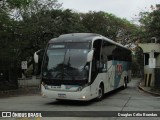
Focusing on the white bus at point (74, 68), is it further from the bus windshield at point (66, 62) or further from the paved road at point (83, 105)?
the paved road at point (83, 105)

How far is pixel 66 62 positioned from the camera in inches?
706

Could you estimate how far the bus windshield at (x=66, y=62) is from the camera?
1769 centimetres

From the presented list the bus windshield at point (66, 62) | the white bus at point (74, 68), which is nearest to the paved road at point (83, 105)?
the white bus at point (74, 68)

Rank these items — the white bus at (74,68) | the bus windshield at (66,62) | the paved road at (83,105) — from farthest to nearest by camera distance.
Result: 1. the bus windshield at (66,62)
2. the white bus at (74,68)
3. the paved road at (83,105)

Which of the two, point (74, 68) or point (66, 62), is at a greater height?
point (66, 62)

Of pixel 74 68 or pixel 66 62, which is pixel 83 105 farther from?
pixel 66 62

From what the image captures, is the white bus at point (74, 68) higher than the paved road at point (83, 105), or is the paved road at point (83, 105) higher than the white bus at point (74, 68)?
the white bus at point (74, 68)

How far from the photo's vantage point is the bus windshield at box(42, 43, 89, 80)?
17.7 m

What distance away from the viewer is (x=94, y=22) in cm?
6038

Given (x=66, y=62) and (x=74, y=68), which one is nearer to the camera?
(x=74, y=68)

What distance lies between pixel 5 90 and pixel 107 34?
32606 millimetres

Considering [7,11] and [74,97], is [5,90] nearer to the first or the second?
[7,11]

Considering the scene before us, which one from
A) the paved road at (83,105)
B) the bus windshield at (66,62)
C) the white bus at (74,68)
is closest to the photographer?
the paved road at (83,105)

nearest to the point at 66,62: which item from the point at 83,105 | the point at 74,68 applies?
the point at 74,68
